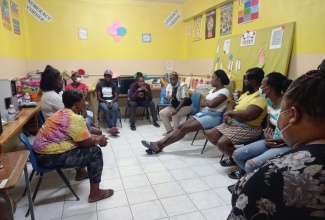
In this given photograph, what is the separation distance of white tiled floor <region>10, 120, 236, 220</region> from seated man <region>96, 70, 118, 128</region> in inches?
50.5

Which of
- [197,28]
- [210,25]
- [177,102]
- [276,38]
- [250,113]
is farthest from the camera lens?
[197,28]

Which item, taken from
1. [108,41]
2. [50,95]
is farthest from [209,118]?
[108,41]

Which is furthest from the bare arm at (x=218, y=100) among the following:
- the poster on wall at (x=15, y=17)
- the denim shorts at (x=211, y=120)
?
the poster on wall at (x=15, y=17)

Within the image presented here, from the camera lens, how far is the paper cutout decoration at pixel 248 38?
3.45 metres

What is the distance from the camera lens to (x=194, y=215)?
1.97m

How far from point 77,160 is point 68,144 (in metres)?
0.17

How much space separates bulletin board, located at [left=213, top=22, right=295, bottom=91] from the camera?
2906 mm

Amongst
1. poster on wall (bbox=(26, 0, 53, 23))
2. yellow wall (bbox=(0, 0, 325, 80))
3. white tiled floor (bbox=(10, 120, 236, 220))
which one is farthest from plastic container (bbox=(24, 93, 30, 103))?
poster on wall (bbox=(26, 0, 53, 23))

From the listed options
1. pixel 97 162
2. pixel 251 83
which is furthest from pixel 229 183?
pixel 97 162

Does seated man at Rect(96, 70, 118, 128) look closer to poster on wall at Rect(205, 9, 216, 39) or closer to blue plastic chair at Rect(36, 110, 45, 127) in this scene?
blue plastic chair at Rect(36, 110, 45, 127)

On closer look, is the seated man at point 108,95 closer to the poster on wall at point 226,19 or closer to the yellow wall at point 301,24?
the poster on wall at point 226,19

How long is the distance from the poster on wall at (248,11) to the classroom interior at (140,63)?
Answer: 8 centimetres

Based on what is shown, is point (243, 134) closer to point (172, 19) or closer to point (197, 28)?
point (197, 28)

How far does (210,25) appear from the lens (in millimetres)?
4625
